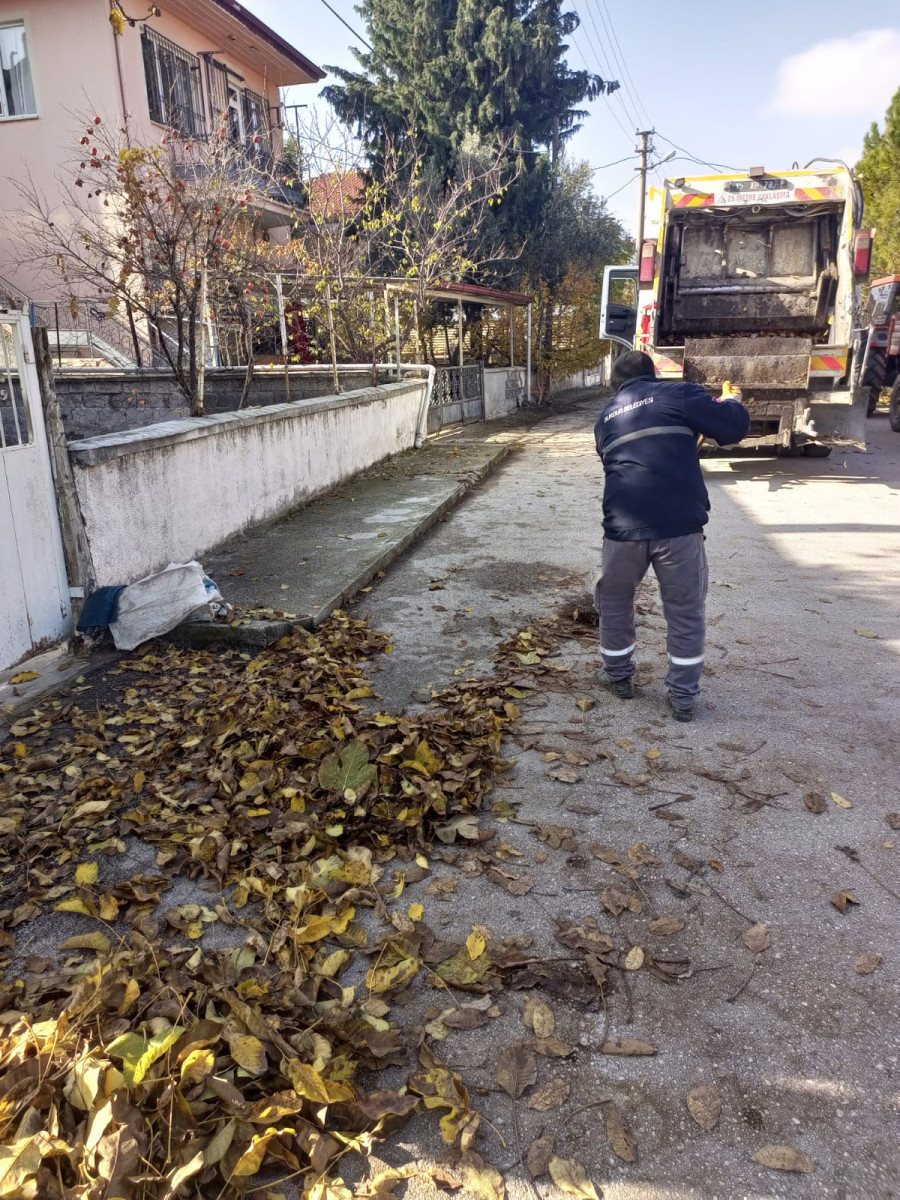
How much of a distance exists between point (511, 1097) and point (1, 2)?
20.0 meters

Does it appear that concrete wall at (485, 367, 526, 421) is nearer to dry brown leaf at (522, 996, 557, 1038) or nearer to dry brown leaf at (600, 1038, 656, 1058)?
dry brown leaf at (522, 996, 557, 1038)

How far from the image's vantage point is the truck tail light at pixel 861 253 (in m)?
10.6

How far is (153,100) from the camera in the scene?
1675 centimetres

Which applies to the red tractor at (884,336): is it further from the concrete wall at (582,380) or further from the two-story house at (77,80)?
the two-story house at (77,80)

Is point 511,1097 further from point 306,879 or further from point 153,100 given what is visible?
point 153,100

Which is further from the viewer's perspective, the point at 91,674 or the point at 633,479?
the point at 91,674

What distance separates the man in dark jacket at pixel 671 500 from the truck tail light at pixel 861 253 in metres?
8.01

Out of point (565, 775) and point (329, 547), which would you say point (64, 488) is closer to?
point (329, 547)

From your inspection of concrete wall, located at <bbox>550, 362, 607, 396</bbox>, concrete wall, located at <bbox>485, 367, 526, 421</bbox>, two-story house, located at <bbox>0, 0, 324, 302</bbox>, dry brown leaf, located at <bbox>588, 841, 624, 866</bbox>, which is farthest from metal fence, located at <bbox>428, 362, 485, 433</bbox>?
dry brown leaf, located at <bbox>588, 841, 624, 866</bbox>

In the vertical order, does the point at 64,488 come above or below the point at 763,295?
below

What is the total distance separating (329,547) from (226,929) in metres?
4.78

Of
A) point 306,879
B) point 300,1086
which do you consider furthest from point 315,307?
point 300,1086

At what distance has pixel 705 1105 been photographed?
6.81 feet

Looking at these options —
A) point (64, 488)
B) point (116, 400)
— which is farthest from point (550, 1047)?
point (116, 400)
